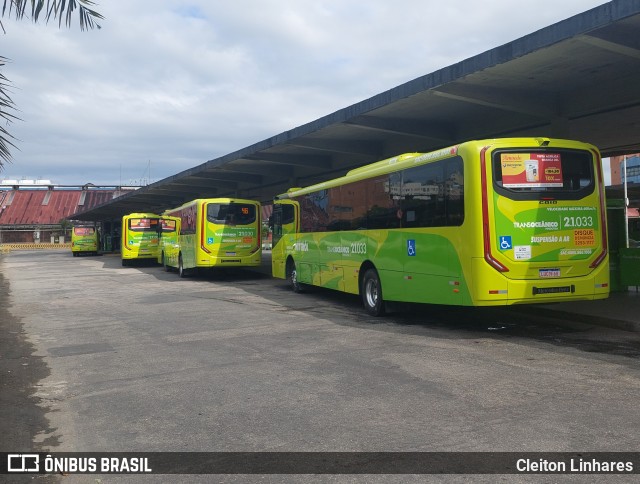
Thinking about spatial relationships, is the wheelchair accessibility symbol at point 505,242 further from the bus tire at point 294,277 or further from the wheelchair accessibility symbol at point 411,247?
the bus tire at point 294,277

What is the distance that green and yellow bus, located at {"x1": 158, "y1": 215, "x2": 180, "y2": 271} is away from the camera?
26.5 metres

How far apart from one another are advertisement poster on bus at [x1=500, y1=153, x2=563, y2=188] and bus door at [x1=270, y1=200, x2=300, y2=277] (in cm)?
869

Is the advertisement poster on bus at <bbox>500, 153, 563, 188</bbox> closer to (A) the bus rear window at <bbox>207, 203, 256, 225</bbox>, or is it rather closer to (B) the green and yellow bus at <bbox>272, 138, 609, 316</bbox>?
(B) the green and yellow bus at <bbox>272, 138, 609, 316</bbox>

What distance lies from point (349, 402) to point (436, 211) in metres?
4.98

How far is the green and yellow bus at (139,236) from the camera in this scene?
35531 mm

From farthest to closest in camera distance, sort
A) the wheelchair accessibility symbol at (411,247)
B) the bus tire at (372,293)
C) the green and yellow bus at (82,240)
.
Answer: the green and yellow bus at (82,240) < the bus tire at (372,293) < the wheelchair accessibility symbol at (411,247)

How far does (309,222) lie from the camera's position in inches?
625

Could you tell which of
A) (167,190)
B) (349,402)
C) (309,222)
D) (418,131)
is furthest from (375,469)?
(167,190)

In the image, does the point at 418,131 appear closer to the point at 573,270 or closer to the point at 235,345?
the point at 573,270

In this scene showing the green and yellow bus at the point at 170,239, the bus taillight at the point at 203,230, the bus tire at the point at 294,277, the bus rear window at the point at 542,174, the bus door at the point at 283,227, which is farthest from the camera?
the green and yellow bus at the point at 170,239

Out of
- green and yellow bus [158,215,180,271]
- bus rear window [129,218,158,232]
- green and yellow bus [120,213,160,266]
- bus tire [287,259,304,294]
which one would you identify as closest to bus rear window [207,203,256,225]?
green and yellow bus [158,215,180,271]

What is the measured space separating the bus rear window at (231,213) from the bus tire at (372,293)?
1069 centimetres

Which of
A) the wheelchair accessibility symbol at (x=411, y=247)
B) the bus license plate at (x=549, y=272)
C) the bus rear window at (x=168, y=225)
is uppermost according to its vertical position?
the bus rear window at (x=168, y=225)

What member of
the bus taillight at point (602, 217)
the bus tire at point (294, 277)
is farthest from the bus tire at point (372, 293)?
the bus tire at point (294, 277)
